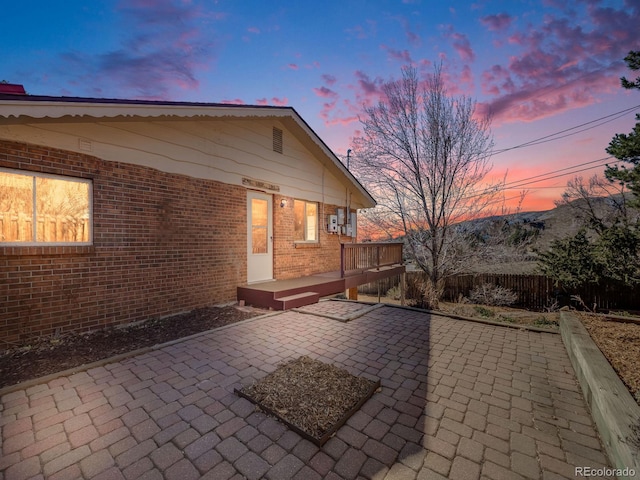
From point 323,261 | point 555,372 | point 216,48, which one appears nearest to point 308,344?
point 555,372

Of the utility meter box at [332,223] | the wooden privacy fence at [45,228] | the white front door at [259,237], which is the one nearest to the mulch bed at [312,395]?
the wooden privacy fence at [45,228]

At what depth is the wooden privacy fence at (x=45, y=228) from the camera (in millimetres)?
3926

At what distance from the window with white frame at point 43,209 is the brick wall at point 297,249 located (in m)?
4.48

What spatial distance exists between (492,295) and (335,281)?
8894 mm

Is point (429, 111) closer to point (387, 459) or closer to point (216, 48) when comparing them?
point (216, 48)

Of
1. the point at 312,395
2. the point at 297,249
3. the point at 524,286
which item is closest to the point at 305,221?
the point at 297,249

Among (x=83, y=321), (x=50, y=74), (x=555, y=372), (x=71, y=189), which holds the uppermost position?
(x=50, y=74)

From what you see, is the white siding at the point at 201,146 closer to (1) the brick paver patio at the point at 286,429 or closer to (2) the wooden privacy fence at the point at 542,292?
(1) the brick paver patio at the point at 286,429

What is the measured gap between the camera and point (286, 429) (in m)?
2.33

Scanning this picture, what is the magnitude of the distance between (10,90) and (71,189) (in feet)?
15.4

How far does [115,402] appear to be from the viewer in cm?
270

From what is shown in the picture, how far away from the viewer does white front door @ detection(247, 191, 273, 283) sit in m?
7.47

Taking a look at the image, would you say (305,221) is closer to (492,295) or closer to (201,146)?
(201,146)

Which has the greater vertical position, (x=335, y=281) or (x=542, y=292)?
(x=335, y=281)
